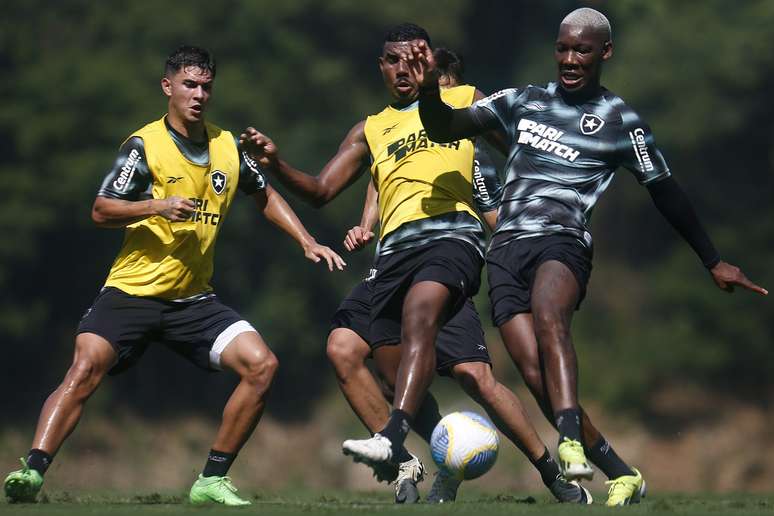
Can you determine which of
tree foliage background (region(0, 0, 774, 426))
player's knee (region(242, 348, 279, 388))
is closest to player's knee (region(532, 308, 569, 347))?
player's knee (region(242, 348, 279, 388))

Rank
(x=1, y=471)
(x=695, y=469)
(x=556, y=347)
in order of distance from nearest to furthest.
Result: (x=556, y=347)
(x=1, y=471)
(x=695, y=469)

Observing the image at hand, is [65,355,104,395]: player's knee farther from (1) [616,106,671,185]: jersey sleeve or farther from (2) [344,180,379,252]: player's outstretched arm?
(1) [616,106,671,185]: jersey sleeve

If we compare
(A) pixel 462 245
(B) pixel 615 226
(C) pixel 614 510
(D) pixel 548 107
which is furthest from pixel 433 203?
(B) pixel 615 226

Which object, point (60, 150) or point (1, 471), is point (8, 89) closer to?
point (60, 150)

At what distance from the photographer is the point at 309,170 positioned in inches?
1046

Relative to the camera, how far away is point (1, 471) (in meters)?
22.4

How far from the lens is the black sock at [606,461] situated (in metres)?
7.98

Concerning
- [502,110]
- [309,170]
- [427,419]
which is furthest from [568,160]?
[309,170]

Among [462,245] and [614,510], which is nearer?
[614,510]

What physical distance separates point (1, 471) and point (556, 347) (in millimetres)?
16477

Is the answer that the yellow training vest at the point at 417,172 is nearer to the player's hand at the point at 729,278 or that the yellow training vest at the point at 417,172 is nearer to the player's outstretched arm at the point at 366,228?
the player's outstretched arm at the point at 366,228

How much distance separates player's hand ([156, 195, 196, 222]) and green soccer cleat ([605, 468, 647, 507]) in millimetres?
2601

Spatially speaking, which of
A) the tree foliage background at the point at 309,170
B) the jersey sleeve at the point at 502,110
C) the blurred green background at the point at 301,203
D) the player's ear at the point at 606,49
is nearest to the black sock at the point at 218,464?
the jersey sleeve at the point at 502,110

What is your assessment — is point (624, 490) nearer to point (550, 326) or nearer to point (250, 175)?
point (550, 326)
